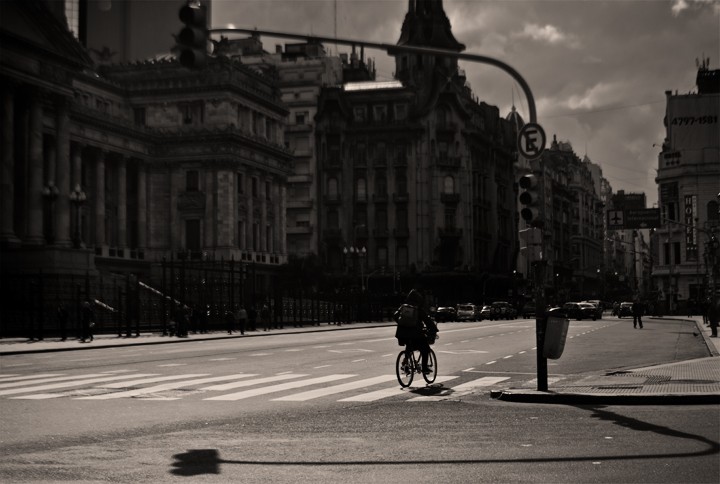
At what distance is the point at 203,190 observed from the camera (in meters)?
95.0

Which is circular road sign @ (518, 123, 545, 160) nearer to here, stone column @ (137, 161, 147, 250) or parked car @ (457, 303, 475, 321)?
parked car @ (457, 303, 475, 321)

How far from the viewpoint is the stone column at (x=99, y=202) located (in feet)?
281

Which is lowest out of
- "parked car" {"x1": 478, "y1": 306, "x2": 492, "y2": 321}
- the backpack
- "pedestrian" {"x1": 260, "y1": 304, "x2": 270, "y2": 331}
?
"parked car" {"x1": 478, "y1": 306, "x2": 492, "y2": 321}

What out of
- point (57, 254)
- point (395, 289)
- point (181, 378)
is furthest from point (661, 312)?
point (181, 378)

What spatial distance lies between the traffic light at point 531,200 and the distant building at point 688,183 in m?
89.0

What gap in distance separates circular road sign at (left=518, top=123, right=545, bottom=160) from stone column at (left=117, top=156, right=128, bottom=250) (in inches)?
2979

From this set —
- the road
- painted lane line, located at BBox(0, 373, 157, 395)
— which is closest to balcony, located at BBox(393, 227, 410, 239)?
the road

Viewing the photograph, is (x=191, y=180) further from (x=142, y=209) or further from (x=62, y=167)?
(x=62, y=167)

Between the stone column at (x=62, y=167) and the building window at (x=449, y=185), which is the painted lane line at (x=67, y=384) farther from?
the building window at (x=449, y=185)

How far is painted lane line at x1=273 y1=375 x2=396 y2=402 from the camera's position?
56.4 ft

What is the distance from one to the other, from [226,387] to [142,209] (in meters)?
78.1

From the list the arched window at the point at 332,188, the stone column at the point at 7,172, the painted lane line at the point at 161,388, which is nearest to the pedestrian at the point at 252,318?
the stone column at the point at 7,172

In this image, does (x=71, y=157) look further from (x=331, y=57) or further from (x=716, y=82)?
(x=716, y=82)

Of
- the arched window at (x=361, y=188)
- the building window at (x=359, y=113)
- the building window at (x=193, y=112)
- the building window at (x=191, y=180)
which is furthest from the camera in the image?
the building window at (x=359, y=113)
